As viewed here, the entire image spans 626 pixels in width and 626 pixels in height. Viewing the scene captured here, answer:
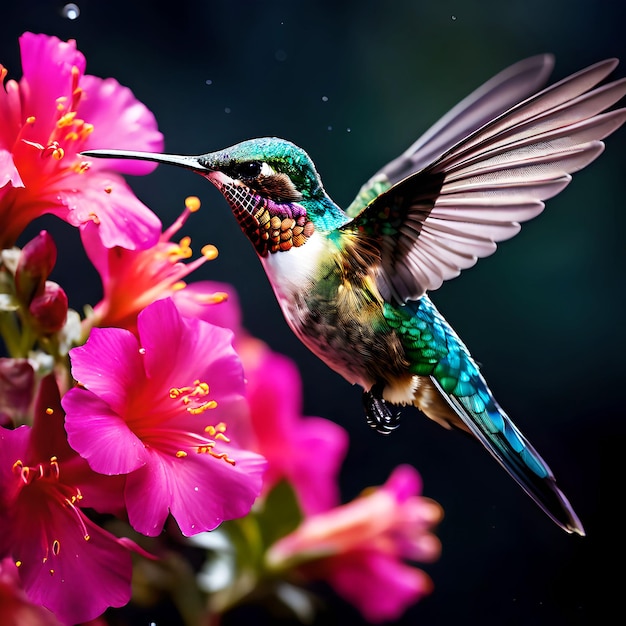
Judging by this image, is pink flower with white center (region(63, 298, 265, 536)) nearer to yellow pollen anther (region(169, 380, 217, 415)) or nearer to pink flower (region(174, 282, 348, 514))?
yellow pollen anther (region(169, 380, 217, 415))

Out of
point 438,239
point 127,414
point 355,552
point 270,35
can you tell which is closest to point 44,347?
point 127,414

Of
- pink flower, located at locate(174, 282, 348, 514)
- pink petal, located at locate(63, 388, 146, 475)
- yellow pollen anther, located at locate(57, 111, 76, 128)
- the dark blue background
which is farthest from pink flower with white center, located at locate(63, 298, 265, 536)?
the dark blue background

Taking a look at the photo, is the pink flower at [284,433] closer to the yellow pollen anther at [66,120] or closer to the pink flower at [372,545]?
the pink flower at [372,545]

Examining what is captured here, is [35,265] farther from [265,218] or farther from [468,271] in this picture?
[468,271]

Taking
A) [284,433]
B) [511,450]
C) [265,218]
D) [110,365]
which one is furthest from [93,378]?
[284,433]

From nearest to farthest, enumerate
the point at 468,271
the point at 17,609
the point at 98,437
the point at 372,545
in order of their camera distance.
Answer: the point at 98,437 → the point at 17,609 → the point at 372,545 → the point at 468,271

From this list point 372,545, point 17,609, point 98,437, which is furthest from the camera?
point 372,545
